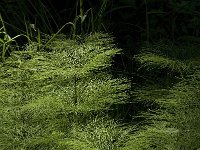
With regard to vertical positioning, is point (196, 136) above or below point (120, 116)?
above

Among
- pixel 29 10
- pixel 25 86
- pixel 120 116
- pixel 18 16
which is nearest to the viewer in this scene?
pixel 25 86

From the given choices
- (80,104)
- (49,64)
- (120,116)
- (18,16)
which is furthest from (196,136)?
(18,16)

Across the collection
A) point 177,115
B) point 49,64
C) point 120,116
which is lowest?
point 120,116

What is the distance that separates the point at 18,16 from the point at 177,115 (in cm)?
156

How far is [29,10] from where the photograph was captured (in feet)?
10.4

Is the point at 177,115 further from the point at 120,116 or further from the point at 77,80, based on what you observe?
the point at 120,116

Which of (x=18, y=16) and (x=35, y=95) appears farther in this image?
(x=18, y=16)

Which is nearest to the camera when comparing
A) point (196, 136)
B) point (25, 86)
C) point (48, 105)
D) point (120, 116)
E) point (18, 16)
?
point (196, 136)

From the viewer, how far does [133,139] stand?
179 cm

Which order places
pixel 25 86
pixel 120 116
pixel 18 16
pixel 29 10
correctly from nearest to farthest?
pixel 25 86, pixel 120 116, pixel 18 16, pixel 29 10

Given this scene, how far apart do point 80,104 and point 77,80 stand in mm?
175

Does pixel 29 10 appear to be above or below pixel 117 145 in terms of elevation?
above

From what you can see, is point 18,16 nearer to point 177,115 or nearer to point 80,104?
point 80,104

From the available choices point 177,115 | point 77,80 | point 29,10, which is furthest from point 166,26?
point 177,115
